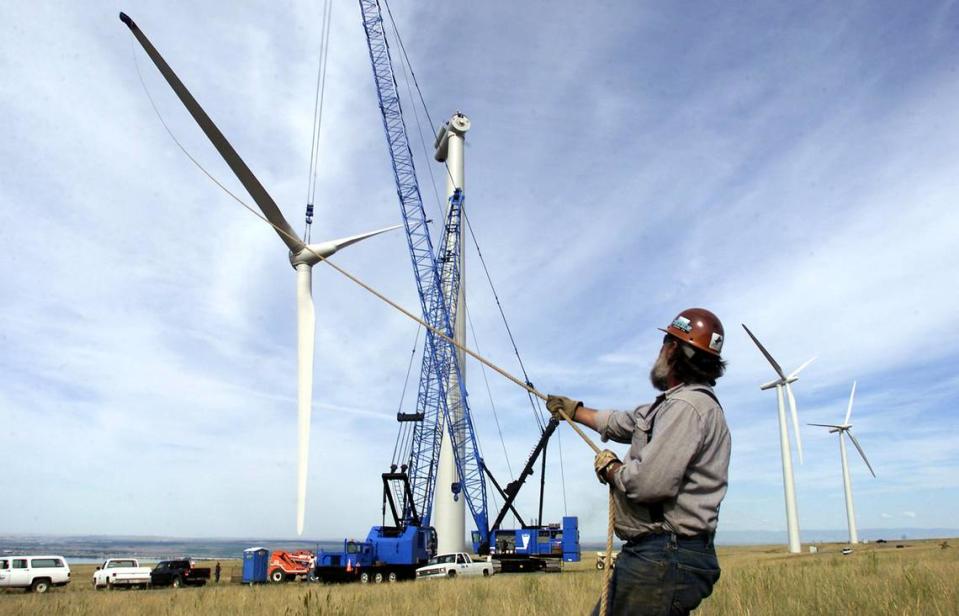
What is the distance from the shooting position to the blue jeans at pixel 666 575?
318 cm

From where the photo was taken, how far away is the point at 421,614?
9977 millimetres

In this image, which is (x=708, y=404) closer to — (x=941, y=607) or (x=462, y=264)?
(x=941, y=607)

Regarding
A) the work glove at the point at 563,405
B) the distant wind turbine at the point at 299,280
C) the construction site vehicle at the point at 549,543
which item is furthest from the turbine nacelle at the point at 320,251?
the construction site vehicle at the point at 549,543

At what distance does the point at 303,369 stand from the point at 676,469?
586 inches

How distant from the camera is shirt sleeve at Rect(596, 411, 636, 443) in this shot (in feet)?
12.4

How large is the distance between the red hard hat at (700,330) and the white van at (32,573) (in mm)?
33212

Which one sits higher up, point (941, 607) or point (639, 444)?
point (639, 444)

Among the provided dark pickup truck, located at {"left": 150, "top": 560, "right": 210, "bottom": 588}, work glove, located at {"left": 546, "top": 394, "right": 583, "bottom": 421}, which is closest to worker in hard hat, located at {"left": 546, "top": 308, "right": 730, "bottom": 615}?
work glove, located at {"left": 546, "top": 394, "right": 583, "bottom": 421}

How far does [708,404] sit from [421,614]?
806cm

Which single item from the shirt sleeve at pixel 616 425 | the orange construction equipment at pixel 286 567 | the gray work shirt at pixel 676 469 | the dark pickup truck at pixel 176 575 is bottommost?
the orange construction equipment at pixel 286 567

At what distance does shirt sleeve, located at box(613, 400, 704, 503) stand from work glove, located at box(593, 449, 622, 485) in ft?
0.50

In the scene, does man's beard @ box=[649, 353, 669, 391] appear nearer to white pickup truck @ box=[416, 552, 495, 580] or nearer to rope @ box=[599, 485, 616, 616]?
rope @ box=[599, 485, 616, 616]

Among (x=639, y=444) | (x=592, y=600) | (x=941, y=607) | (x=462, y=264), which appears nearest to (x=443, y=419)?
(x=462, y=264)

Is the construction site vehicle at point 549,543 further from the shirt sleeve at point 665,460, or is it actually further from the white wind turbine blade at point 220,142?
the shirt sleeve at point 665,460
